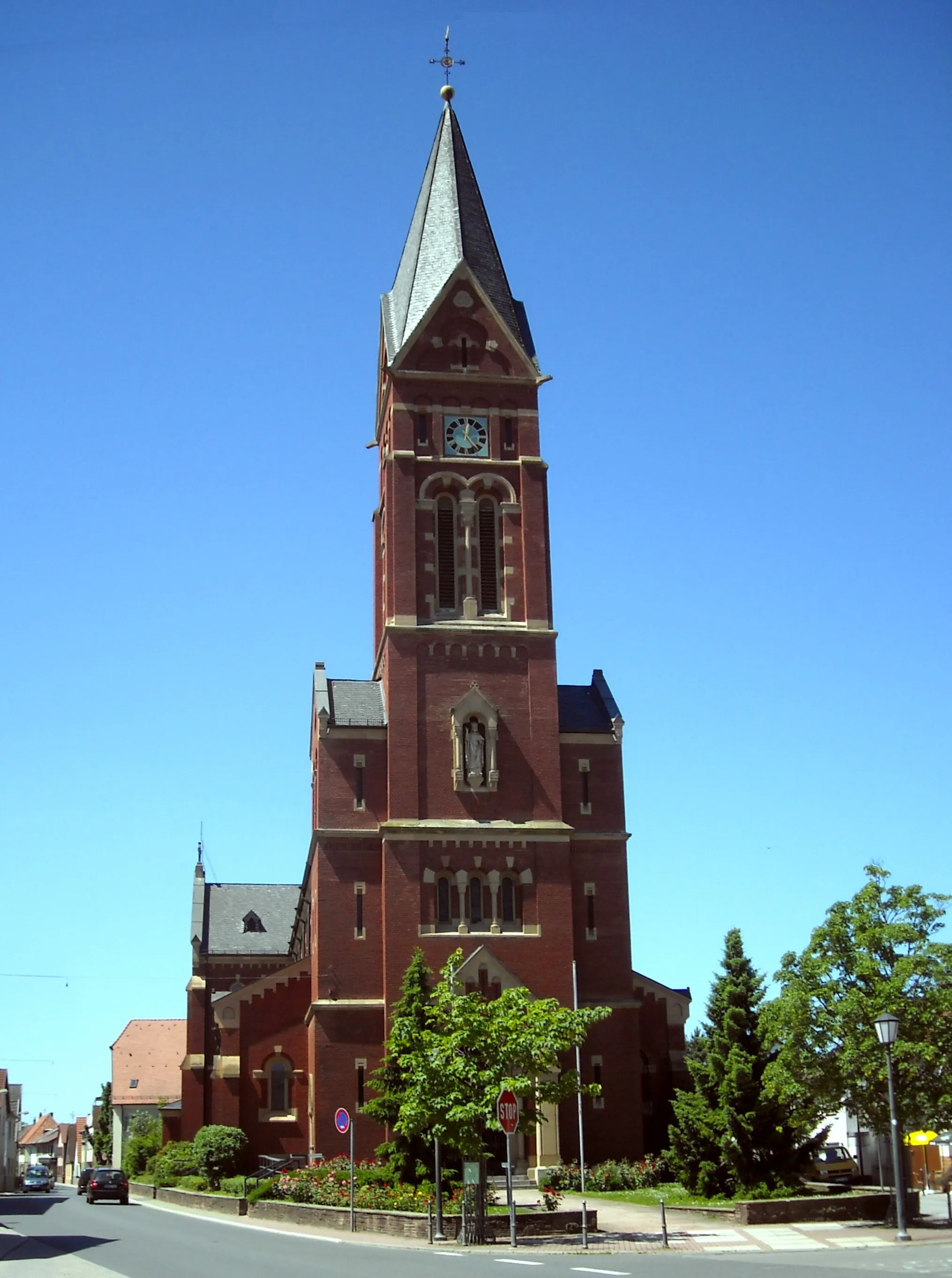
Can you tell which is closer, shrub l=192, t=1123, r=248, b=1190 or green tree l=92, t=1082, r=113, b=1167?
shrub l=192, t=1123, r=248, b=1190

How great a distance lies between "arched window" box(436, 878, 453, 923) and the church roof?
66.7ft

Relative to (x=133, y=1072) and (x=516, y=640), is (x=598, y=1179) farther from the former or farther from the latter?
(x=133, y=1072)

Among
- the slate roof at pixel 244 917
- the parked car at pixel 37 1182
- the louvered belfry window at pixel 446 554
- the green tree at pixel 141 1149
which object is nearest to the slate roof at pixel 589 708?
Answer: the louvered belfry window at pixel 446 554

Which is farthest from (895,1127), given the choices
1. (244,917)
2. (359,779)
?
(244,917)

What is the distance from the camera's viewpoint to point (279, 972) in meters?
54.2

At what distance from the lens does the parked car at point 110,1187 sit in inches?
2180

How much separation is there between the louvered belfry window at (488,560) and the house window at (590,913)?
1081cm

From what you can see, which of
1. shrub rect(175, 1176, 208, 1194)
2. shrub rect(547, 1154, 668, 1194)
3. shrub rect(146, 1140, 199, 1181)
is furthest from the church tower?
shrub rect(146, 1140, 199, 1181)

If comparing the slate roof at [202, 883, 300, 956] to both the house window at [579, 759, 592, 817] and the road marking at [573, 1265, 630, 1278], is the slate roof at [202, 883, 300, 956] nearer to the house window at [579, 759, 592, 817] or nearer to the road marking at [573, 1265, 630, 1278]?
the house window at [579, 759, 592, 817]

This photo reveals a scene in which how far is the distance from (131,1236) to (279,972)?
843 inches

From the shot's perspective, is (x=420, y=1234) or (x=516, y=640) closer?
(x=420, y=1234)

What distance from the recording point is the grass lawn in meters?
36.8

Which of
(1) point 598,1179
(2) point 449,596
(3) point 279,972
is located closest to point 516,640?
(2) point 449,596

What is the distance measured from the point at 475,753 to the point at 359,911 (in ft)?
22.4
